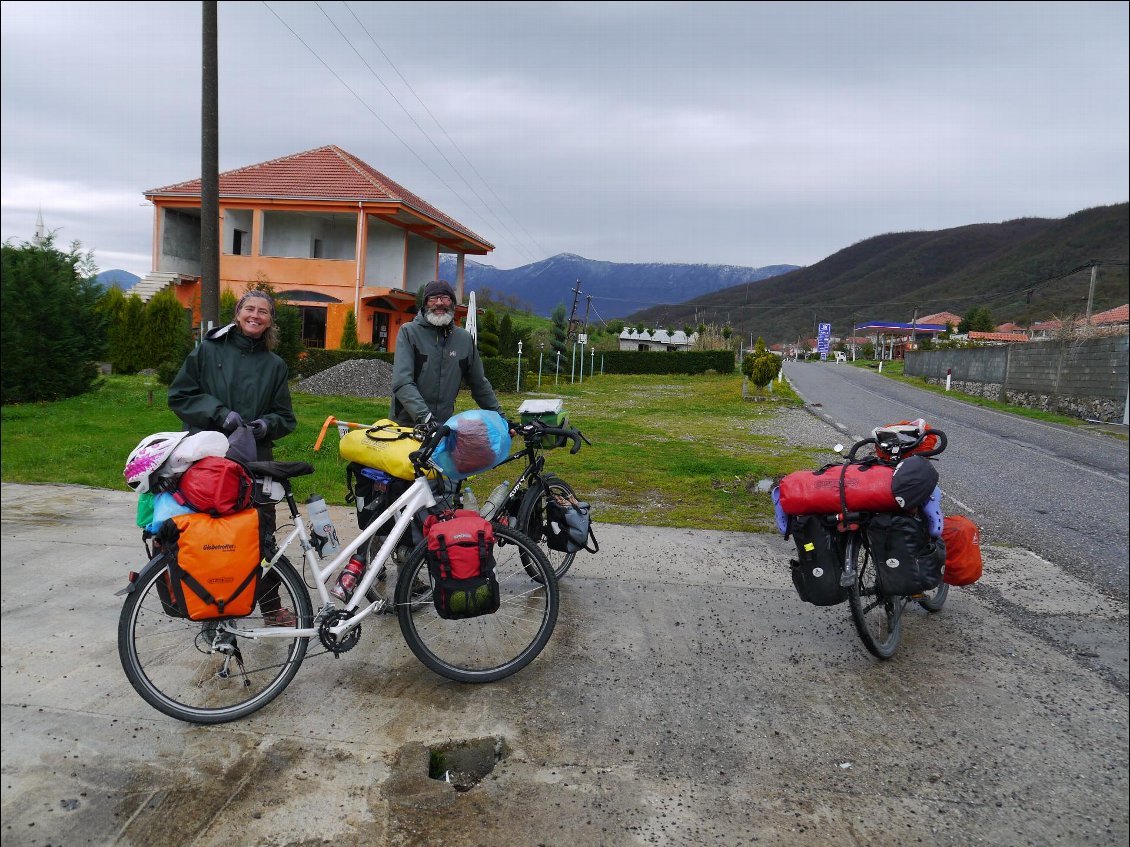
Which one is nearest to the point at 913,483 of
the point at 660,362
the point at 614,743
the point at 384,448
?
the point at 614,743

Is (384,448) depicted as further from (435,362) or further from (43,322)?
(43,322)

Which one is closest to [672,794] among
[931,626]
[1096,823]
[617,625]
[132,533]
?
[1096,823]

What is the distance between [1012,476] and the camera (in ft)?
20.6

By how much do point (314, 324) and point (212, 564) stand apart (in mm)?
22559

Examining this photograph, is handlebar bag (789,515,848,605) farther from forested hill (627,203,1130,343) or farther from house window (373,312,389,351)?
house window (373,312,389,351)

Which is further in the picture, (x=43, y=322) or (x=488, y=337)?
(x=488, y=337)

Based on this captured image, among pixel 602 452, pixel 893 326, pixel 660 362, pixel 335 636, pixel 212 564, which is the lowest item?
pixel 602 452

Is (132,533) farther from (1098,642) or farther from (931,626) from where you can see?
(1098,642)

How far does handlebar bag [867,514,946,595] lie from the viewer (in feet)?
9.09

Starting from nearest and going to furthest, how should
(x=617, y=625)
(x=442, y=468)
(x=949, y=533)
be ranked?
1. (x=442, y=468)
2. (x=949, y=533)
3. (x=617, y=625)

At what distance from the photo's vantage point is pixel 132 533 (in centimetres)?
415

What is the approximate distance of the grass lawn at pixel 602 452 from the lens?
43.8 inches

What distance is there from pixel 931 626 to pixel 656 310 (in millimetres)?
111795

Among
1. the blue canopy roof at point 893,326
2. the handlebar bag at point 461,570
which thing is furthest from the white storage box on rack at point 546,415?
the blue canopy roof at point 893,326
